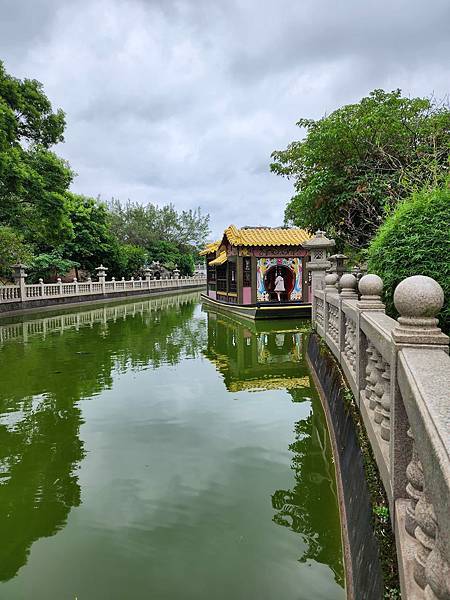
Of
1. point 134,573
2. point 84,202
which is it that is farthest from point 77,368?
point 84,202

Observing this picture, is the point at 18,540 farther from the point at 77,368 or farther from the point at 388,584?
the point at 77,368

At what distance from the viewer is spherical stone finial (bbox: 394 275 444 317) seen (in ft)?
6.47

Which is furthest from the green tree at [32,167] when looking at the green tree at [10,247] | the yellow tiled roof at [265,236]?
the yellow tiled roof at [265,236]

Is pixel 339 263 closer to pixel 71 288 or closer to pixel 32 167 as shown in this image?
pixel 32 167

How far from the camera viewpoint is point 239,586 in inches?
103

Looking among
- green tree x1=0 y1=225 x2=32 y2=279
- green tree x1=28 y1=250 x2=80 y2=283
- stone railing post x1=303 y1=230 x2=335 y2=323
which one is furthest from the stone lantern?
green tree x1=28 y1=250 x2=80 y2=283

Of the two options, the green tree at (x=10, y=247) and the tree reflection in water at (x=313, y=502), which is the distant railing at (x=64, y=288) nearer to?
the green tree at (x=10, y=247)

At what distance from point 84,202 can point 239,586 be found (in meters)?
30.6

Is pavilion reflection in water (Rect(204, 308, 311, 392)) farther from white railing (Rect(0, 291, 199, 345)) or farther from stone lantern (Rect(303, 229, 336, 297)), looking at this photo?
white railing (Rect(0, 291, 199, 345))

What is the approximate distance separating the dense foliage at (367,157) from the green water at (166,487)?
193 inches

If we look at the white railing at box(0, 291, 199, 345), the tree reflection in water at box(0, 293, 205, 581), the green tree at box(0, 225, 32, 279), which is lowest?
the tree reflection in water at box(0, 293, 205, 581)

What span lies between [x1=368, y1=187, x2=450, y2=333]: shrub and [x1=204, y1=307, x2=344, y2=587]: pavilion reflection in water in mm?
1694

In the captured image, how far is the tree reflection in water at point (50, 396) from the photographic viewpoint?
3.39m

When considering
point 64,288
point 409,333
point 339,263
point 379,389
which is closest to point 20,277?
point 64,288
